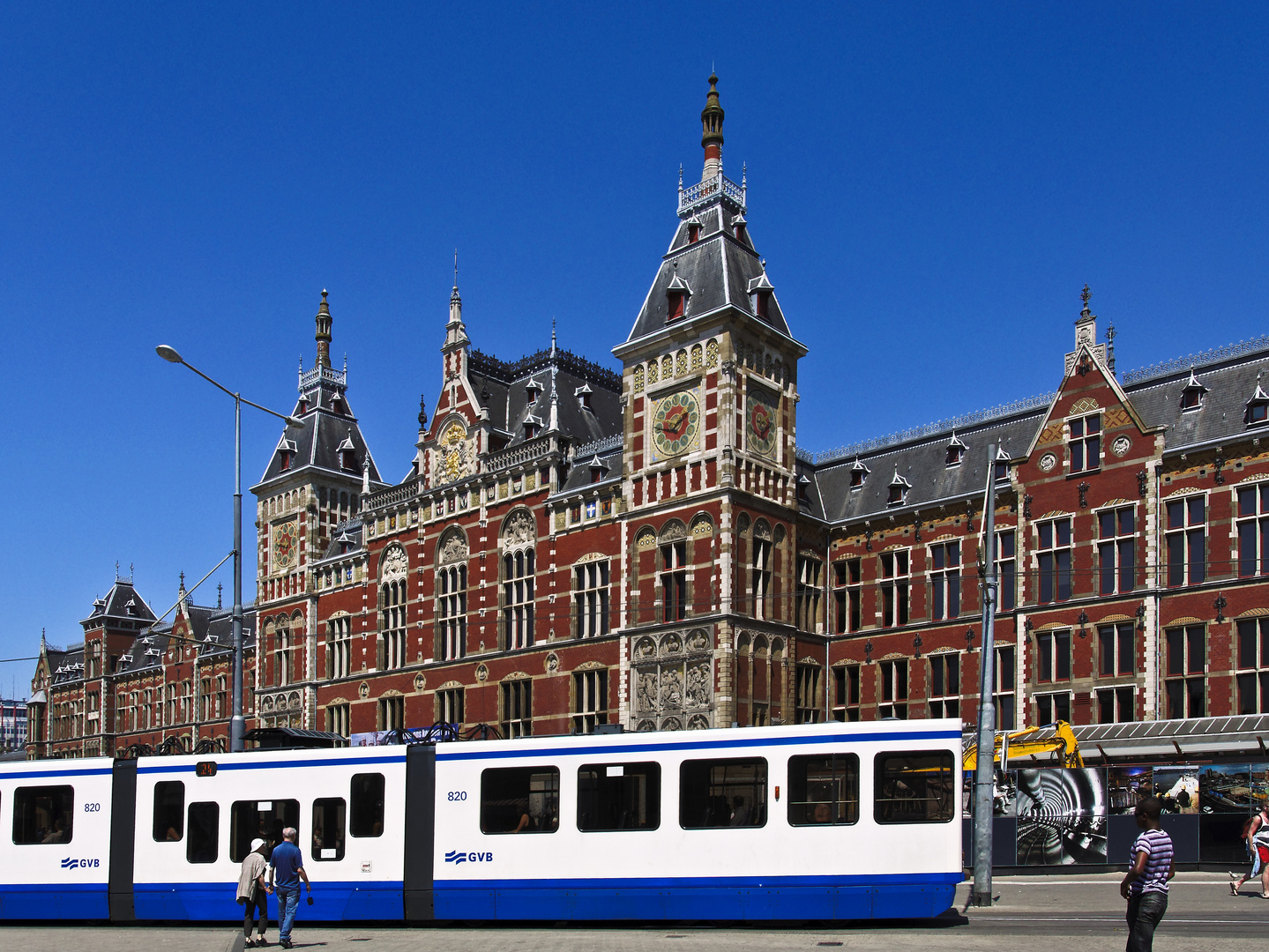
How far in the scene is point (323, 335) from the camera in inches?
2650

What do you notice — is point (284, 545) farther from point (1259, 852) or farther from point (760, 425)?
point (1259, 852)

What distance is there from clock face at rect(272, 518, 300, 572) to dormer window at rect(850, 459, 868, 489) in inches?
1120

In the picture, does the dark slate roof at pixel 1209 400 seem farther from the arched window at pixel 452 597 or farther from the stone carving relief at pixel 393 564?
the stone carving relief at pixel 393 564

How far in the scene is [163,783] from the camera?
2308 cm

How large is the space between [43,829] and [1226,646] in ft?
95.3

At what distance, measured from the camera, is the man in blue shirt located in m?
18.5

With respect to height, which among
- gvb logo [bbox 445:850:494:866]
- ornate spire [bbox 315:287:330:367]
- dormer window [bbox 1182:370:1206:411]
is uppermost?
ornate spire [bbox 315:287:330:367]

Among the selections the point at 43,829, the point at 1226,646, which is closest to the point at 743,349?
the point at 1226,646

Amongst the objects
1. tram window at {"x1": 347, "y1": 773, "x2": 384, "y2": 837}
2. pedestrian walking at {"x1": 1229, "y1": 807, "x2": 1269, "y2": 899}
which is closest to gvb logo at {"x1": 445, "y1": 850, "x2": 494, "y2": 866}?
tram window at {"x1": 347, "y1": 773, "x2": 384, "y2": 837}

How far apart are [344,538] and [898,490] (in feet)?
88.2

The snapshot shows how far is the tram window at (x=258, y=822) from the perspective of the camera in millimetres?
22156

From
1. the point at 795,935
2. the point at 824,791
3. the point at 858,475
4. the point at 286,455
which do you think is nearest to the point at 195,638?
the point at 286,455

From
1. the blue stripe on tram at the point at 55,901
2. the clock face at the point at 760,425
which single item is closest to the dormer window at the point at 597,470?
the clock face at the point at 760,425

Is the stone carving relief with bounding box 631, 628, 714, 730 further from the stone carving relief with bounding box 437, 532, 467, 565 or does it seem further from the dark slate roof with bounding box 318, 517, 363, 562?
the dark slate roof with bounding box 318, 517, 363, 562
